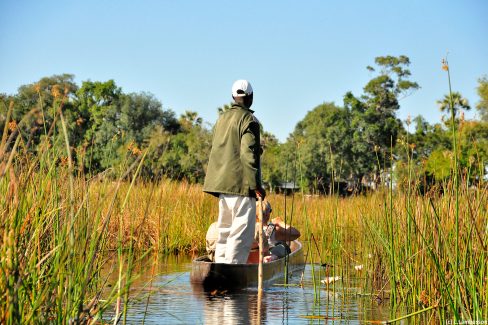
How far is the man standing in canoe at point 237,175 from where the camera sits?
30.4 feet

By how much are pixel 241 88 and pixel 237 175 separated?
3.38ft

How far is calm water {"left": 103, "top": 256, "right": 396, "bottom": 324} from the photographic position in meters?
6.80

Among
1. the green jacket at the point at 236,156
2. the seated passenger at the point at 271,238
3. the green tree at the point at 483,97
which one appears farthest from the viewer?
the green tree at the point at 483,97

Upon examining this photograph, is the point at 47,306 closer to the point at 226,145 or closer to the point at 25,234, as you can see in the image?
the point at 25,234

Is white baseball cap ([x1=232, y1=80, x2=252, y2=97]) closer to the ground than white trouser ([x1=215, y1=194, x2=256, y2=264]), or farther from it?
farther from it

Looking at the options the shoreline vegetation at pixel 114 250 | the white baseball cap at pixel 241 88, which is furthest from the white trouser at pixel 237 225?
the white baseball cap at pixel 241 88

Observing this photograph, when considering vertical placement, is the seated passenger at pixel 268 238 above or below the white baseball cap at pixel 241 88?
below

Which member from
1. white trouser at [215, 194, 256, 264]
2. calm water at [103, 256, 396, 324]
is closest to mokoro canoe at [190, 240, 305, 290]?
calm water at [103, 256, 396, 324]

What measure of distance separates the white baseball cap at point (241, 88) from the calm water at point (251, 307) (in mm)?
2316

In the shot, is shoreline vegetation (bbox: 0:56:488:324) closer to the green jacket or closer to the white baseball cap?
the green jacket

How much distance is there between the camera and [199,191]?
50.1 feet

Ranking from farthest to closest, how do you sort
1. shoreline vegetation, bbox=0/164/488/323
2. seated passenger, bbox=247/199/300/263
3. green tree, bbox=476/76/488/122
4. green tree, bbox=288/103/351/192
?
1. green tree, bbox=288/103/351/192
2. green tree, bbox=476/76/488/122
3. seated passenger, bbox=247/199/300/263
4. shoreline vegetation, bbox=0/164/488/323

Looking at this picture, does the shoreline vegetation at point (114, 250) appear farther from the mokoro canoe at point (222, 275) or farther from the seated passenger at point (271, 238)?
the seated passenger at point (271, 238)

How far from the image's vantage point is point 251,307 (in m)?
7.70
